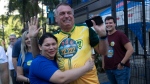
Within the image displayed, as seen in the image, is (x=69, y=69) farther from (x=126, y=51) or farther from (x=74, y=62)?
(x=126, y=51)

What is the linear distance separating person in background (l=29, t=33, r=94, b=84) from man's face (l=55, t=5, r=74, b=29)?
20 cm

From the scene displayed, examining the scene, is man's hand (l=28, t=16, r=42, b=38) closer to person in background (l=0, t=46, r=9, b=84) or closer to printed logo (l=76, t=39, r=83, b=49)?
printed logo (l=76, t=39, r=83, b=49)

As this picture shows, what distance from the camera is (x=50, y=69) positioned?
8.16ft

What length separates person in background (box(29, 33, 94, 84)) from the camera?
2.46 meters

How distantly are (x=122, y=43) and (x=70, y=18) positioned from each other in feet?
7.28

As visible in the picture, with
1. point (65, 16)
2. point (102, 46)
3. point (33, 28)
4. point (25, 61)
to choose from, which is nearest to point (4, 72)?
point (25, 61)

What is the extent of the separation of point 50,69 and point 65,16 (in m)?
0.65

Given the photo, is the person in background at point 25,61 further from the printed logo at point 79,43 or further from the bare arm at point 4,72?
the printed logo at point 79,43

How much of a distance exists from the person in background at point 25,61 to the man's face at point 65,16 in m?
1.50

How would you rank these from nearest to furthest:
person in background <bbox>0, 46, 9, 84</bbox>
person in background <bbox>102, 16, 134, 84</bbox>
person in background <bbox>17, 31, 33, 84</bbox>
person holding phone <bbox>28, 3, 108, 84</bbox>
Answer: person holding phone <bbox>28, 3, 108, 84</bbox> < person in background <bbox>17, 31, 33, 84</bbox> < person in background <bbox>0, 46, 9, 84</bbox> < person in background <bbox>102, 16, 134, 84</bbox>

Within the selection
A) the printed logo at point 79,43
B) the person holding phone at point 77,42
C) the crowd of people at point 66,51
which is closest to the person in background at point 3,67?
the crowd of people at point 66,51

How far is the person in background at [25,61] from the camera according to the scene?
407cm

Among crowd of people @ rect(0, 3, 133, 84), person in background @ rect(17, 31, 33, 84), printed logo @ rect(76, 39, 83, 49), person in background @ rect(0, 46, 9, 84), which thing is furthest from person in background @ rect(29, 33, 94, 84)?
person in background @ rect(0, 46, 9, 84)

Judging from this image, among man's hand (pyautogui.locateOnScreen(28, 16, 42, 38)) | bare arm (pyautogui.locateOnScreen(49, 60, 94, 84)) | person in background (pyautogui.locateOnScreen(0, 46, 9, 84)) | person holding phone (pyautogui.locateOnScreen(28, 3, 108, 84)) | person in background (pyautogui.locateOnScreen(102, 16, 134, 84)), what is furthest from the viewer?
person in background (pyautogui.locateOnScreen(102, 16, 134, 84))
